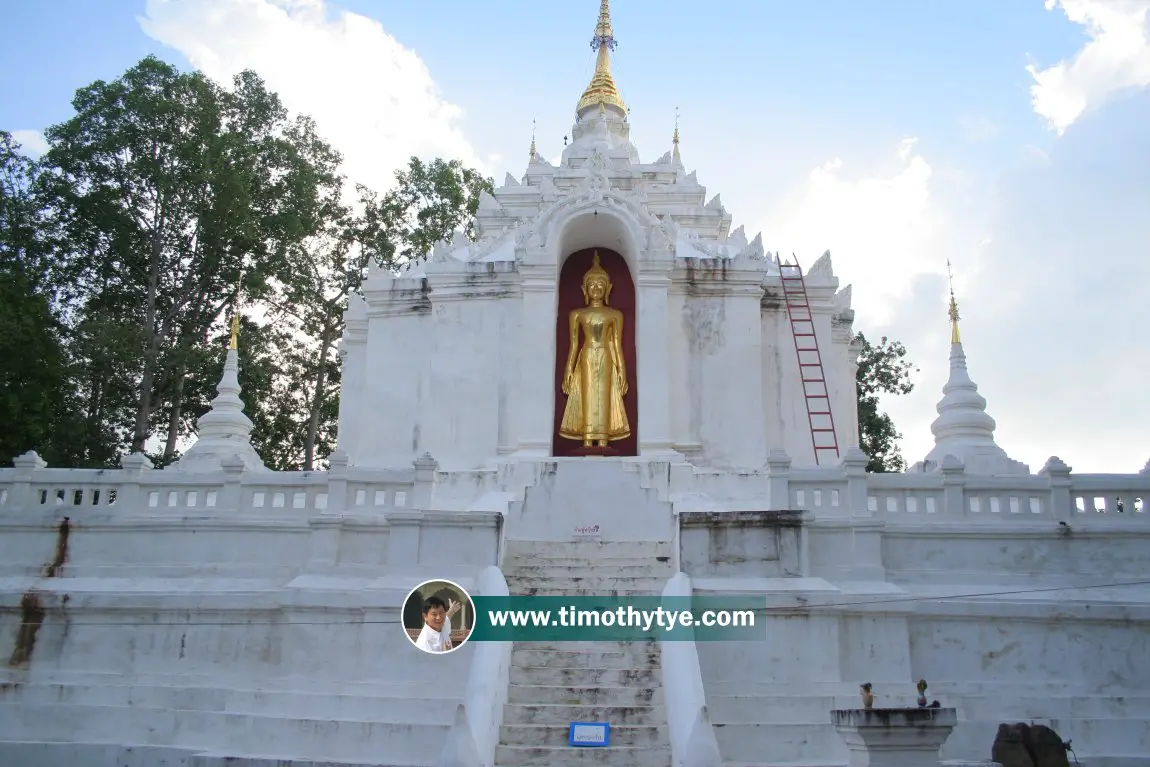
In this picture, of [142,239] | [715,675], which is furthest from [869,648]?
[142,239]

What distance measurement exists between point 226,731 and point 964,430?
40.2ft

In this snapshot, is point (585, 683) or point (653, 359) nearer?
point (585, 683)

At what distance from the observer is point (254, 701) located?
11.7m

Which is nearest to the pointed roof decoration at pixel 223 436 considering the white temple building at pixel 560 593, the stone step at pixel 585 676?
the white temple building at pixel 560 593

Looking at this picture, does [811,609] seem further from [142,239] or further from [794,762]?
[142,239]

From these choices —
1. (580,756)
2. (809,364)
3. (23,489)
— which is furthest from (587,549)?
(23,489)

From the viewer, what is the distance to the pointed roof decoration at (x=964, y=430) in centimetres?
1684

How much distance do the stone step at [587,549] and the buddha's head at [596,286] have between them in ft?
18.7

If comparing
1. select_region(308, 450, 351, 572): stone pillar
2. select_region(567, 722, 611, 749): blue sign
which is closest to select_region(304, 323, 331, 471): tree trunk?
select_region(308, 450, 351, 572): stone pillar

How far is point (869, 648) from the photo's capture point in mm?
11867

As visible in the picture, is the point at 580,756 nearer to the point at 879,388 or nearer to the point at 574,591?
the point at 574,591

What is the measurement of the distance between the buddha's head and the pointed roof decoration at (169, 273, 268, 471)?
6317 millimetres

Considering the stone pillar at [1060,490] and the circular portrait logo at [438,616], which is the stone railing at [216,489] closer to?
the circular portrait logo at [438,616]

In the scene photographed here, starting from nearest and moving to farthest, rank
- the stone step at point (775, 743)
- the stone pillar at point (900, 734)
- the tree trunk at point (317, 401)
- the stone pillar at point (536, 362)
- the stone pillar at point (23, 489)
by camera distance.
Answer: the stone pillar at point (900, 734) → the stone step at point (775, 743) → the stone pillar at point (23, 489) → the stone pillar at point (536, 362) → the tree trunk at point (317, 401)
